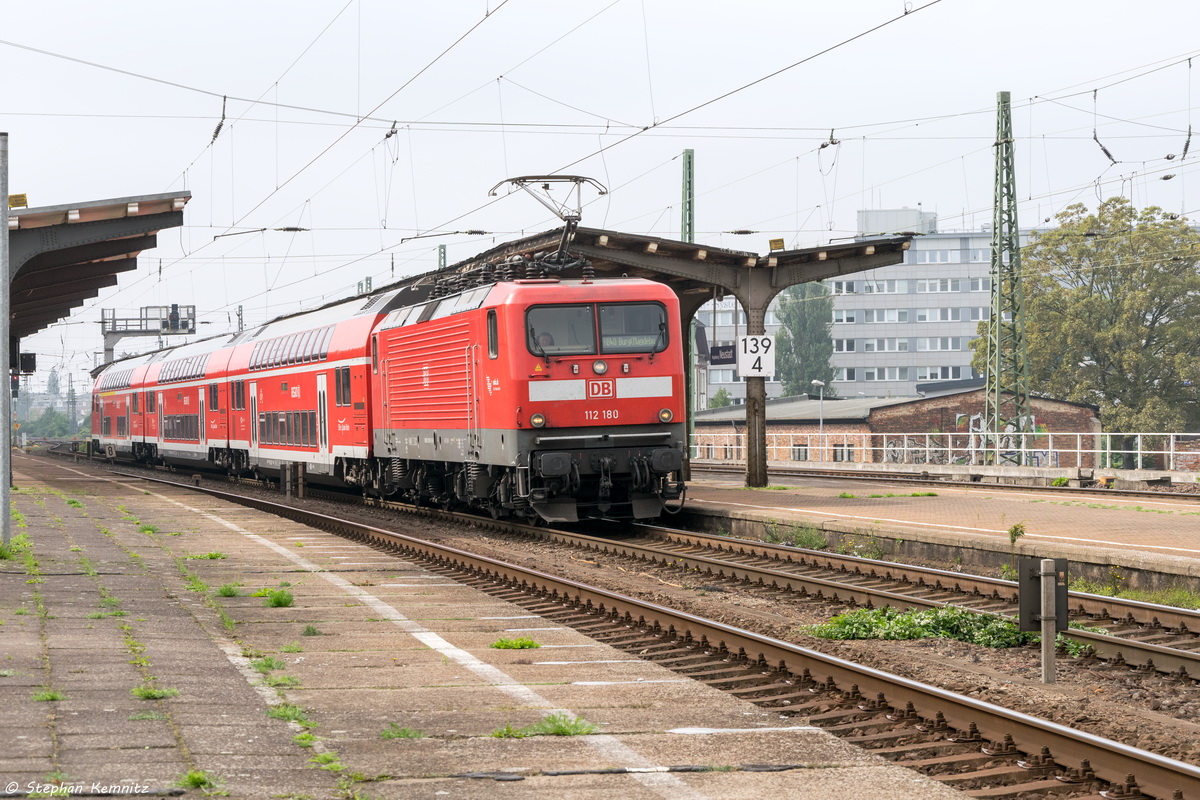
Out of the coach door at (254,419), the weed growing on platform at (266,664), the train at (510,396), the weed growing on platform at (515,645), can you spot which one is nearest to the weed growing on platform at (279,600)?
the weed growing on platform at (515,645)

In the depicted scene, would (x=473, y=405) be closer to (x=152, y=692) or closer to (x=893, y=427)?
(x=152, y=692)

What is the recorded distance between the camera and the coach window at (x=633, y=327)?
18578 millimetres

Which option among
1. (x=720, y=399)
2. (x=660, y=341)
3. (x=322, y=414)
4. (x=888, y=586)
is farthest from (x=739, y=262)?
(x=720, y=399)

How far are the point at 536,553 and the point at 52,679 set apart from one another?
9.63 m

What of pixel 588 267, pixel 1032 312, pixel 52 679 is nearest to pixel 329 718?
pixel 52 679

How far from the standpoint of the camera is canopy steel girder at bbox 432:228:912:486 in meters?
24.4

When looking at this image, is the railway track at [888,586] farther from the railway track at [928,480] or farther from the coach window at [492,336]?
the railway track at [928,480]

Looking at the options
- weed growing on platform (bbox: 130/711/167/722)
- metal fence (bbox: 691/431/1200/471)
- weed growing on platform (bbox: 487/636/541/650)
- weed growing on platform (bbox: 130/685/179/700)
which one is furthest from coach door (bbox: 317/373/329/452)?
weed growing on platform (bbox: 130/711/167/722)

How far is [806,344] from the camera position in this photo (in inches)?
4299

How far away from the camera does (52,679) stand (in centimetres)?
754

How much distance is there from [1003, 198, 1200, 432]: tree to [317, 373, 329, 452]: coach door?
3984 centimetres

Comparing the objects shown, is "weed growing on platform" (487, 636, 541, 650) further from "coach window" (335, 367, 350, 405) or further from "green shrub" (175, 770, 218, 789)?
"coach window" (335, 367, 350, 405)

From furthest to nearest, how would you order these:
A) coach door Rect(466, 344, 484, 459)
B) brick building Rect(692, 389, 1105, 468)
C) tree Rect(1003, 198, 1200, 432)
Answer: tree Rect(1003, 198, 1200, 432)
brick building Rect(692, 389, 1105, 468)
coach door Rect(466, 344, 484, 459)

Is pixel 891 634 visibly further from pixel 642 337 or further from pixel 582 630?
pixel 642 337
